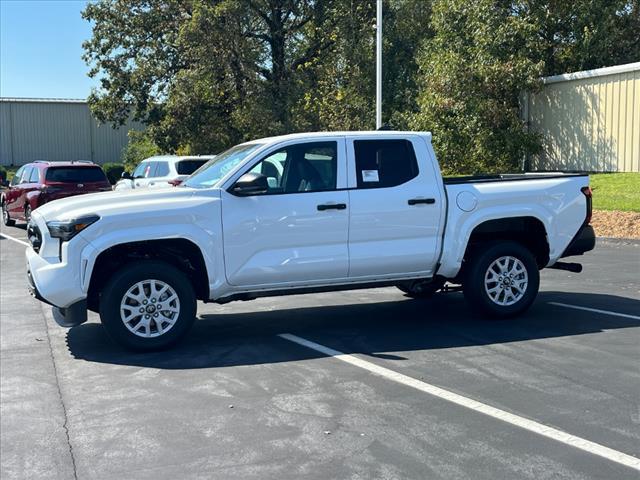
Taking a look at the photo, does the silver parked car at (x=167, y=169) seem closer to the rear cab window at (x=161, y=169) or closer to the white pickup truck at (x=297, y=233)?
the rear cab window at (x=161, y=169)

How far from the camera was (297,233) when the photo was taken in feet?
23.7

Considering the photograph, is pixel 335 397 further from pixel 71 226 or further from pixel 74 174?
pixel 74 174

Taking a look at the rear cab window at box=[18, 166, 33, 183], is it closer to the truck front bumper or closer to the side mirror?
the truck front bumper

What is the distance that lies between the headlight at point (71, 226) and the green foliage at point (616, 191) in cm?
1262

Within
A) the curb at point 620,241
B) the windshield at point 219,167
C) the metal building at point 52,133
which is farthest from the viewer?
the metal building at point 52,133

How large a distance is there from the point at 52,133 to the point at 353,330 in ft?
178

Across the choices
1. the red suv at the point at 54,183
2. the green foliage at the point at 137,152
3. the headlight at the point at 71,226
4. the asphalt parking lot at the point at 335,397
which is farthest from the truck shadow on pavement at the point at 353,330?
the green foliage at the point at 137,152

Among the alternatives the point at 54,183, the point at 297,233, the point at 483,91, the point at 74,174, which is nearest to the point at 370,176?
the point at 297,233

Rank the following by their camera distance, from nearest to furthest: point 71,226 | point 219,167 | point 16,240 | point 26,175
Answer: point 71,226
point 219,167
point 16,240
point 26,175

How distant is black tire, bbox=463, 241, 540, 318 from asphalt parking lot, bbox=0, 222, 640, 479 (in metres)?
0.20

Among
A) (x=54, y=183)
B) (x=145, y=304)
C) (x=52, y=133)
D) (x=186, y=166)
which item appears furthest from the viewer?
(x=52, y=133)

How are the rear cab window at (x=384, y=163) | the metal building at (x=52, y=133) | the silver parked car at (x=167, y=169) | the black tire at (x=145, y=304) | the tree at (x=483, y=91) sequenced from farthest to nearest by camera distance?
the metal building at (x=52, y=133) < the tree at (x=483, y=91) < the silver parked car at (x=167, y=169) < the rear cab window at (x=384, y=163) < the black tire at (x=145, y=304)

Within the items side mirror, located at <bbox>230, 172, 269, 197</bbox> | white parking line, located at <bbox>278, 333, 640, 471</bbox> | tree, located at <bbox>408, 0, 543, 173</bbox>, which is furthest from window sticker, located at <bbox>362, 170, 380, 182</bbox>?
tree, located at <bbox>408, 0, 543, 173</bbox>

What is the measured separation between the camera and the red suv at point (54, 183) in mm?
18328
